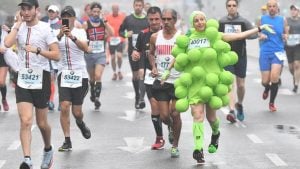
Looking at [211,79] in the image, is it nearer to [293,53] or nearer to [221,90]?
[221,90]

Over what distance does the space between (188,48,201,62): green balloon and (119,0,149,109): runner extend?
6.81m

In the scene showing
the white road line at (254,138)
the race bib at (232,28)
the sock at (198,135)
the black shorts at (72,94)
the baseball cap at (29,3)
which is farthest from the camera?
the race bib at (232,28)

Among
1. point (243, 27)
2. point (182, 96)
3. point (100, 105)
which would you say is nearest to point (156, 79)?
point (182, 96)

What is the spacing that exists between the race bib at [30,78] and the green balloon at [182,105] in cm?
169

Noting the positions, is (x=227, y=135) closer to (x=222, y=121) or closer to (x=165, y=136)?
(x=165, y=136)

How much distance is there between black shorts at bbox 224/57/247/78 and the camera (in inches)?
598

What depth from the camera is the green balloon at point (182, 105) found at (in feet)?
35.0

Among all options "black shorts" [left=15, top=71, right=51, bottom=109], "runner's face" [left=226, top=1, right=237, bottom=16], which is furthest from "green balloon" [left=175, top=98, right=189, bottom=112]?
"runner's face" [left=226, top=1, right=237, bottom=16]

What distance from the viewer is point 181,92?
10.7 meters

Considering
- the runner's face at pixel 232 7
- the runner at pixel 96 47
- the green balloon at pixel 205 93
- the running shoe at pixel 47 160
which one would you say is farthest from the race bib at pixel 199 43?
the runner at pixel 96 47

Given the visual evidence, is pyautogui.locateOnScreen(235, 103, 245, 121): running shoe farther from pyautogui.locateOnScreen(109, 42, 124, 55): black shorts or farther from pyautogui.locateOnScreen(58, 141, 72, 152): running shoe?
pyautogui.locateOnScreen(109, 42, 124, 55): black shorts

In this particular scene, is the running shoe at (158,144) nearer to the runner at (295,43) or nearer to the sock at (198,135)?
the sock at (198,135)

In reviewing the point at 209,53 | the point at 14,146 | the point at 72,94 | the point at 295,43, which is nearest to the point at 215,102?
the point at 209,53

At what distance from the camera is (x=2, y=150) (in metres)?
12.2
